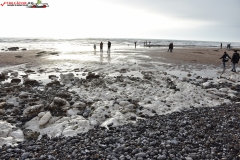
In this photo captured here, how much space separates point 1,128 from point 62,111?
227 cm

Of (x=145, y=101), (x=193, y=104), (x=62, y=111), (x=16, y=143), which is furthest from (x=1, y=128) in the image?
(x=193, y=104)

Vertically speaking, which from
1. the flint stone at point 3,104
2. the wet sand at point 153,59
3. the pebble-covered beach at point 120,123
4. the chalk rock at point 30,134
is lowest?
A: the chalk rock at point 30,134

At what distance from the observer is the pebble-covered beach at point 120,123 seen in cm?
491

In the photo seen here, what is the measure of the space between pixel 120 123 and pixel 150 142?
176 centimetres

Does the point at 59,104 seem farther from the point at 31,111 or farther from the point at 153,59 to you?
the point at 153,59

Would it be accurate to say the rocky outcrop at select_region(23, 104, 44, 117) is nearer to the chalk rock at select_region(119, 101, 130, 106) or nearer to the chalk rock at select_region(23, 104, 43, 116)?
the chalk rock at select_region(23, 104, 43, 116)

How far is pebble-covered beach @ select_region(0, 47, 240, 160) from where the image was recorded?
193 inches

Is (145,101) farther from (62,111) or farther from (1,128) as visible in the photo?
(1,128)

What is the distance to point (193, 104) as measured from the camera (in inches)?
345

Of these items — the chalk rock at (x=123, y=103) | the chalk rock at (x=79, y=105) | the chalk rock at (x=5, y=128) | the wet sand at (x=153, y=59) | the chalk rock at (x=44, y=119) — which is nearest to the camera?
the chalk rock at (x=5, y=128)

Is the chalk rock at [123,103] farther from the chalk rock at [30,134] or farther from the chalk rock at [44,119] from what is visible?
the chalk rock at [30,134]

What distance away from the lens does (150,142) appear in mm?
5285

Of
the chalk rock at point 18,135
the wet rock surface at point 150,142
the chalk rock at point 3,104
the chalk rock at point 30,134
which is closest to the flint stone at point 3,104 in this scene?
the chalk rock at point 3,104

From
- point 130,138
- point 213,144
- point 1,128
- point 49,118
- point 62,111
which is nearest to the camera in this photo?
point 213,144
